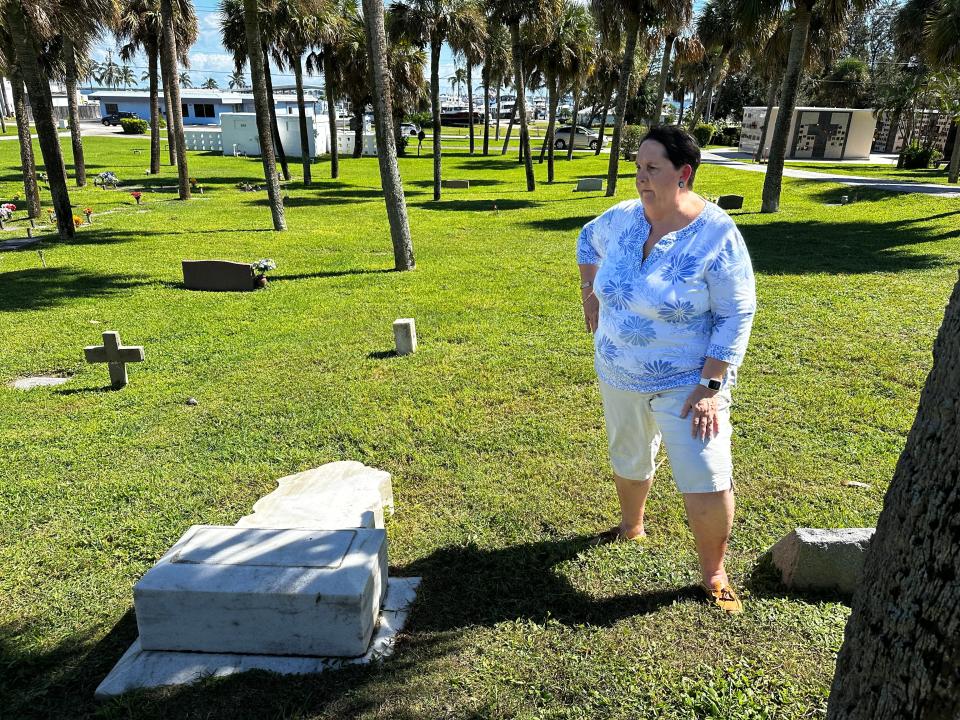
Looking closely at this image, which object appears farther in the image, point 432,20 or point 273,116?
point 273,116

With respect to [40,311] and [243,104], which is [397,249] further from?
[243,104]

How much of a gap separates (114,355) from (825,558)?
235 inches

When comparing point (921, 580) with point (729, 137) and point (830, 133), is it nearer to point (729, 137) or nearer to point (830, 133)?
point (830, 133)

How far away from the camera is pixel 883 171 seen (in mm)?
28562

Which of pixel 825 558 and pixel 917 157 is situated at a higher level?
pixel 917 157

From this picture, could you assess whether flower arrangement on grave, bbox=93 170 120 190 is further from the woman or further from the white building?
the white building

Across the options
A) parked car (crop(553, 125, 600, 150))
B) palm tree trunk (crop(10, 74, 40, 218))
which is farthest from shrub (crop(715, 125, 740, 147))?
palm tree trunk (crop(10, 74, 40, 218))

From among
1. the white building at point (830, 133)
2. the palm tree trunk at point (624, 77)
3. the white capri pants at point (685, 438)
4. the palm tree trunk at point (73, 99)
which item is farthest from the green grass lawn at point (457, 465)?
the white building at point (830, 133)

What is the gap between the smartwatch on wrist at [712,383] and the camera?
2.75 metres

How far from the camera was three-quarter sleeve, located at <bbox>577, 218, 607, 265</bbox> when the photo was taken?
3260 millimetres

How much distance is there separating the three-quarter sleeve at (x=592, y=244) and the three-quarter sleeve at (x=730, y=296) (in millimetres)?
655

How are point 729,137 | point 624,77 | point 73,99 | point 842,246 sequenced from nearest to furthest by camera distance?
1. point 842,246
2. point 624,77
3. point 73,99
4. point 729,137

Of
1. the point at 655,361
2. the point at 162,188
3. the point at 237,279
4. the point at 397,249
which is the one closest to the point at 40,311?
the point at 237,279

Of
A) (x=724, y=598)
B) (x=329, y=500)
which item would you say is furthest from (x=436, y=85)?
(x=724, y=598)
